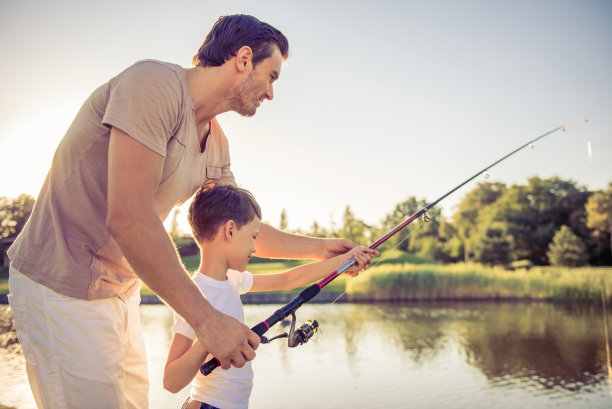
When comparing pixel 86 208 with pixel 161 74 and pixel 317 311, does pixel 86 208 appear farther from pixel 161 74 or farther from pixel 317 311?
pixel 317 311

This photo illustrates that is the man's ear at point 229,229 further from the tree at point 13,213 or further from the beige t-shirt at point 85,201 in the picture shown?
the tree at point 13,213

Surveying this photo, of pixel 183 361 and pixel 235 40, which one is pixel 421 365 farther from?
pixel 235 40

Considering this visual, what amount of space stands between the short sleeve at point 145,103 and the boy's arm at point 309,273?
0.98m

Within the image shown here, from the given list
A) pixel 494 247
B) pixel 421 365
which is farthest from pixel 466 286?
pixel 494 247

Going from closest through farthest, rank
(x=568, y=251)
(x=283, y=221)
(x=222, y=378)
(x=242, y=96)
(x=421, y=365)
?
1. (x=242, y=96)
2. (x=222, y=378)
3. (x=421, y=365)
4. (x=568, y=251)
5. (x=283, y=221)

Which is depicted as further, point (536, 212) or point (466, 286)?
point (536, 212)

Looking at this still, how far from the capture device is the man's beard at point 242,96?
152cm

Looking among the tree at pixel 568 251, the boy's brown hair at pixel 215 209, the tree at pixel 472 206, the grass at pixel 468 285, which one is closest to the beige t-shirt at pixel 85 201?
the boy's brown hair at pixel 215 209

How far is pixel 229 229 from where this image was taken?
5.72ft

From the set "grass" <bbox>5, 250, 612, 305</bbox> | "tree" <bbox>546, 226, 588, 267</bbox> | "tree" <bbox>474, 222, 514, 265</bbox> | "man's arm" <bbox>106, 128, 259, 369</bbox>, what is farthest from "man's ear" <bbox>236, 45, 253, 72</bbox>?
"tree" <bbox>546, 226, 588, 267</bbox>

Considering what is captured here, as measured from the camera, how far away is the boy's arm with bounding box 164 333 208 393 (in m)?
1.42

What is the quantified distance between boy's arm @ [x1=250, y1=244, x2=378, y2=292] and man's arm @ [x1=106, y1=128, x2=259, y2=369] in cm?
87

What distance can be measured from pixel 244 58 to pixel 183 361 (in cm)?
89

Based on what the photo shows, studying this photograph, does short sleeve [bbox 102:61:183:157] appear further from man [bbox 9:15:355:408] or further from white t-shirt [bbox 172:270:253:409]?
white t-shirt [bbox 172:270:253:409]
